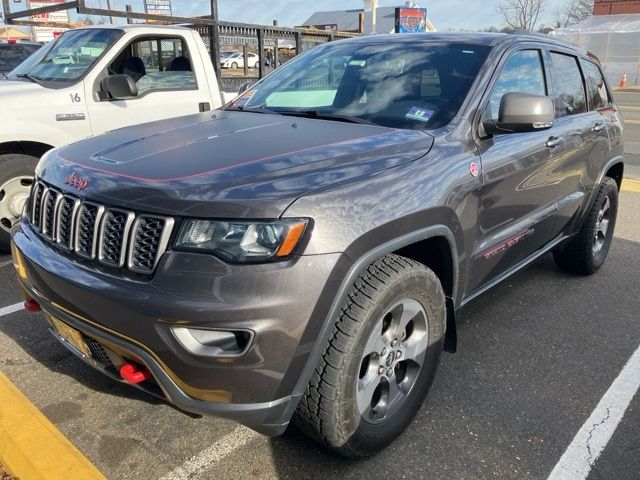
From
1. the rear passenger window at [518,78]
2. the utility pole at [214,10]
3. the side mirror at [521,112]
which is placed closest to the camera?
the side mirror at [521,112]

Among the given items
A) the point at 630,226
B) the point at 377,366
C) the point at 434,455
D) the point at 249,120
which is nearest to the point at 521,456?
the point at 434,455

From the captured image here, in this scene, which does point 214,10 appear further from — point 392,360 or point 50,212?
point 392,360

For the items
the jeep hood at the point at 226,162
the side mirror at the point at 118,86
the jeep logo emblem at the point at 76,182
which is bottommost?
the jeep logo emblem at the point at 76,182

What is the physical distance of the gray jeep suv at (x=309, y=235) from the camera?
1.94 meters

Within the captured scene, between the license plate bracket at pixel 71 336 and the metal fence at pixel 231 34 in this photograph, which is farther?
the metal fence at pixel 231 34

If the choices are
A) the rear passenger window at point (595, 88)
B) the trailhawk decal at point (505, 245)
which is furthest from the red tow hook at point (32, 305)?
the rear passenger window at point (595, 88)

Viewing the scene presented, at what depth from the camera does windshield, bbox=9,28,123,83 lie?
17.0ft

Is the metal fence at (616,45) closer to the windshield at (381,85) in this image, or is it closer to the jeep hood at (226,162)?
the windshield at (381,85)

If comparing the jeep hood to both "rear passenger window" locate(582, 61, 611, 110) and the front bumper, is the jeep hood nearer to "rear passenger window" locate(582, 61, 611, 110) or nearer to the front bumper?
the front bumper

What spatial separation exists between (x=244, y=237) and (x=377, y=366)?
0.87m

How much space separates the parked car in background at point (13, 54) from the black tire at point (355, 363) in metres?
8.96

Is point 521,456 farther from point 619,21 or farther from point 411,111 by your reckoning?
point 619,21

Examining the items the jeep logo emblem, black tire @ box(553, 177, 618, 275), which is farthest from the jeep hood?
black tire @ box(553, 177, 618, 275)

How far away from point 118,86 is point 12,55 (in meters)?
6.05
